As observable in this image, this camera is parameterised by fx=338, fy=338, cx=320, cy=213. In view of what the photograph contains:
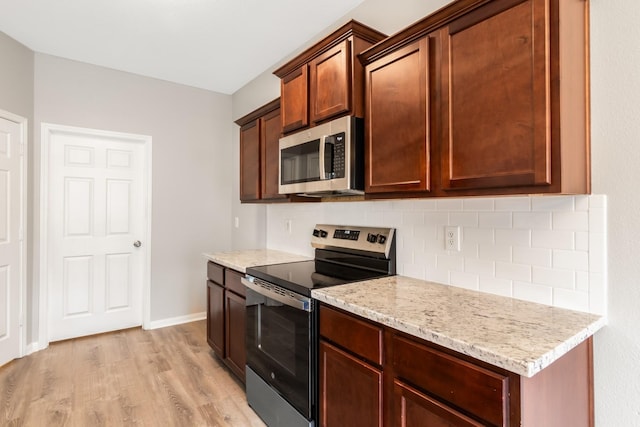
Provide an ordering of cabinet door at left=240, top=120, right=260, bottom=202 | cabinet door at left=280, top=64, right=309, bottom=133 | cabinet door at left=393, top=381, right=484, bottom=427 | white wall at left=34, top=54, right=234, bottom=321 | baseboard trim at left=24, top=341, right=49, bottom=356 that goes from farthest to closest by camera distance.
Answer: white wall at left=34, top=54, right=234, bottom=321, baseboard trim at left=24, top=341, right=49, bottom=356, cabinet door at left=240, top=120, right=260, bottom=202, cabinet door at left=280, top=64, right=309, bottom=133, cabinet door at left=393, top=381, right=484, bottom=427

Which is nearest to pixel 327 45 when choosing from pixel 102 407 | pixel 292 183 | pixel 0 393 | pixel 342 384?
pixel 292 183

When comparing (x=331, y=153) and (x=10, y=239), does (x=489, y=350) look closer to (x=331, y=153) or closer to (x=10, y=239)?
(x=331, y=153)

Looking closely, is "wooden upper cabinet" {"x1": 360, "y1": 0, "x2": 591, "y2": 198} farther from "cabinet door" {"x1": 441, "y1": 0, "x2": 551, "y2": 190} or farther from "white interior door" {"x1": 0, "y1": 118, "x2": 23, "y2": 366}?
"white interior door" {"x1": 0, "y1": 118, "x2": 23, "y2": 366}

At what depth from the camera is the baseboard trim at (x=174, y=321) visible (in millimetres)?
3635

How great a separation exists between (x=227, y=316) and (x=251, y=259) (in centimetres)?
46

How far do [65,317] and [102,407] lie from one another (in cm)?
154

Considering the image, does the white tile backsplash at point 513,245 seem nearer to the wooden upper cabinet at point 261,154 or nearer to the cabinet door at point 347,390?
the cabinet door at point 347,390

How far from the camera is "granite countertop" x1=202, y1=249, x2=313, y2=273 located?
2406mm

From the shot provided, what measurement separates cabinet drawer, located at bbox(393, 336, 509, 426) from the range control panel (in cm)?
83

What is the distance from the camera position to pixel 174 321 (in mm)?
3777

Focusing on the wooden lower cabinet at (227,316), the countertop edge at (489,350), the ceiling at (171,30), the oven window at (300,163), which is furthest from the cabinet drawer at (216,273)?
the ceiling at (171,30)

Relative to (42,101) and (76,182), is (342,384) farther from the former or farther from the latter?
(42,101)

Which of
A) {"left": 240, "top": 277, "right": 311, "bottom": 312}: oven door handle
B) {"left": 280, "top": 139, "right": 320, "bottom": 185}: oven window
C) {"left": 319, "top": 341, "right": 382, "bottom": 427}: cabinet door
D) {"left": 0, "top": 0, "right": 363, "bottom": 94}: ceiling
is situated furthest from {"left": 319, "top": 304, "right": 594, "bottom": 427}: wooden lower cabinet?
{"left": 0, "top": 0, "right": 363, "bottom": 94}: ceiling

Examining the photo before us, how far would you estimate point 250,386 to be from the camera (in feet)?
7.22
